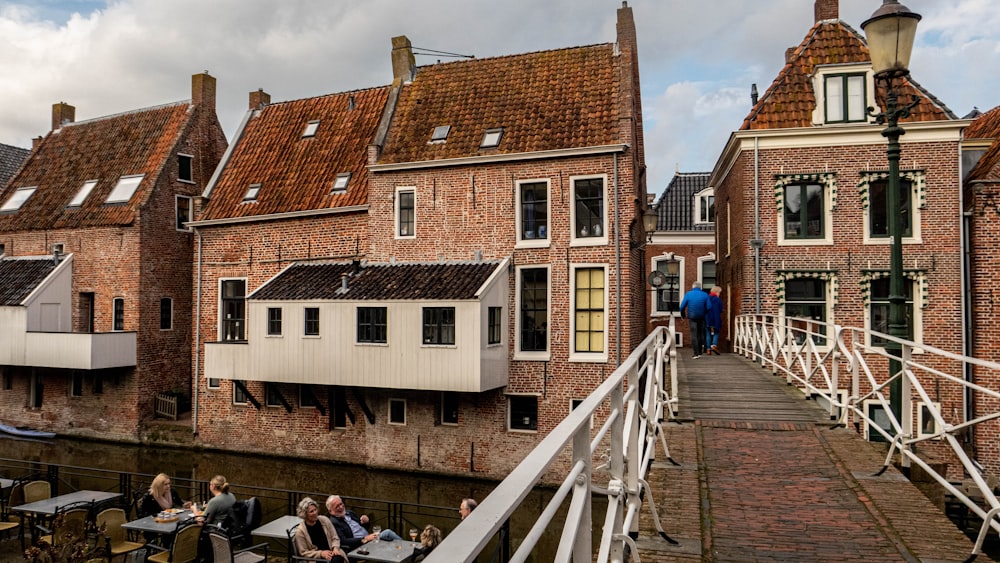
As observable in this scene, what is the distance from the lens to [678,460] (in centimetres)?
604

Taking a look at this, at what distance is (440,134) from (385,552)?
12.6m

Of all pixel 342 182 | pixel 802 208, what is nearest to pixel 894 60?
pixel 802 208

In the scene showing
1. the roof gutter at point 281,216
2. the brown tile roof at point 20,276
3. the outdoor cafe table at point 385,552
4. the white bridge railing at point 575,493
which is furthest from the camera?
the brown tile roof at point 20,276

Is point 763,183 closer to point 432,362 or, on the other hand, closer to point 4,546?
point 432,362

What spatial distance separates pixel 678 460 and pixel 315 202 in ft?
53.9

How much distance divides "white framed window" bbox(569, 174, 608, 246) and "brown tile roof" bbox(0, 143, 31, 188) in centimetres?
2600

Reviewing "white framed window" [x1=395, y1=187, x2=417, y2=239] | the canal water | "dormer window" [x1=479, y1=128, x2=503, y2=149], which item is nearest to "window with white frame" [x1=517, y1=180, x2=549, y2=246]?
"dormer window" [x1=479, y1=128, x2=503, y2=149]

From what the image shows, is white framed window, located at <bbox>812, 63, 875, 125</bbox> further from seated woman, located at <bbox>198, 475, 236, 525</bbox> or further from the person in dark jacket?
seated woman, located at <bbox>198, 475, 236, 525</bbox>

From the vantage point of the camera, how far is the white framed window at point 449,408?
1789cm

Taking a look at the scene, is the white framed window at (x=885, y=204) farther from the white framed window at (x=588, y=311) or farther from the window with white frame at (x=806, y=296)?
the white framed window at (x=588, y=311)

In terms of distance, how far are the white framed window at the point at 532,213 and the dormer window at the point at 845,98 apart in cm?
758

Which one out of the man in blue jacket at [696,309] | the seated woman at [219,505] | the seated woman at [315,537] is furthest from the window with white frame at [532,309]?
the seated woman at [315,537]

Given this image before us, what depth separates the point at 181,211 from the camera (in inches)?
953

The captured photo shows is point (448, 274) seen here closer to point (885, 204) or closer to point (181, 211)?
point (885, 204)
